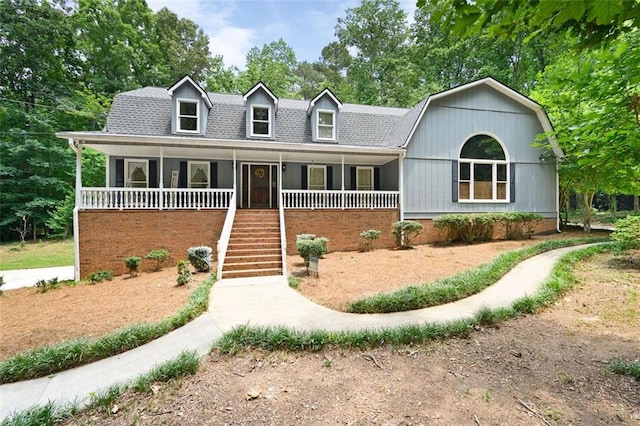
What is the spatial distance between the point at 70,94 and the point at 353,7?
26332mm

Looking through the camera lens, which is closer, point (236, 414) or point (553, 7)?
point (553, 7)

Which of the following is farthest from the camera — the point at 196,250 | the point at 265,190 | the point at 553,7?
the point at 265,190

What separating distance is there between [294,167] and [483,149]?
8980mm

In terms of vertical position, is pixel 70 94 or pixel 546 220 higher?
pixel 70 94

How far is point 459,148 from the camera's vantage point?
1309 centimetres

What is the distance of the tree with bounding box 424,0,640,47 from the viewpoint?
1.91m

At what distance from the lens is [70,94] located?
72.8 ft

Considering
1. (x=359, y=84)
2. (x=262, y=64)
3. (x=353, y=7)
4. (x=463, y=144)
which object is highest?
(x=353, y=7)

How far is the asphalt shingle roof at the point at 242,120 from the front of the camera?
11742 millimetres

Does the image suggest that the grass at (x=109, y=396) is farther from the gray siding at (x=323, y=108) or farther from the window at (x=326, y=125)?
the window at (x=326, y=125)

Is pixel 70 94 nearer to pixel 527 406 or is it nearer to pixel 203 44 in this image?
pixel 203 44

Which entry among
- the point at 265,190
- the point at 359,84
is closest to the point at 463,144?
the point at 265,190

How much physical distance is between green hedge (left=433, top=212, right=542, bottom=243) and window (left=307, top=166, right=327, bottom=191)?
17.9ft

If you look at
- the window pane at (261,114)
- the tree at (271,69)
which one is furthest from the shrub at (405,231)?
the tree at (271,69)
